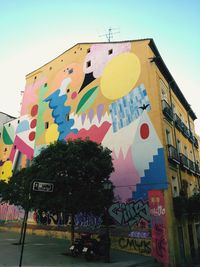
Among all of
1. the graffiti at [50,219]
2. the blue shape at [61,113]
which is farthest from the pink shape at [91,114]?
the graffiti at [50,219]

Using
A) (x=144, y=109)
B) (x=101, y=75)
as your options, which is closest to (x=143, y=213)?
(x=144, y=109)

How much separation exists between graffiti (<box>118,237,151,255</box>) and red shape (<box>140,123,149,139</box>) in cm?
709

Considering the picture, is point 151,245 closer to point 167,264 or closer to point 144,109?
point 167,264

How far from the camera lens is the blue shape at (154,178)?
17.0 meters

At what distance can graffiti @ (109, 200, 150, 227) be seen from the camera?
16.9 m

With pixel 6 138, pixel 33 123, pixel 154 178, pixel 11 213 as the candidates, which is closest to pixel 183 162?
pixel 154 178

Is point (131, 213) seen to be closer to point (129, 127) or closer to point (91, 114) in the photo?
point (129, 127)

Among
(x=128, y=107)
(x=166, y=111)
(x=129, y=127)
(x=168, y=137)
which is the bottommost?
(x=168, y=137)

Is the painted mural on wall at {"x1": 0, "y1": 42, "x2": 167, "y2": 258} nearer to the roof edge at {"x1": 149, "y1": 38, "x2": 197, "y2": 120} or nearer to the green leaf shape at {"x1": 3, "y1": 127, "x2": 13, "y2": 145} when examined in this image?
the green leaf shape at {"x1": 3, "y1": 127, "x2": 13, "y2": 145}

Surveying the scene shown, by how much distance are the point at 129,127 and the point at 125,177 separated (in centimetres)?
386

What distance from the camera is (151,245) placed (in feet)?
52.5

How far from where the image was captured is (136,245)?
1661 cm

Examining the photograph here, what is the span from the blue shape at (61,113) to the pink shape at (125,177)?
5870mm

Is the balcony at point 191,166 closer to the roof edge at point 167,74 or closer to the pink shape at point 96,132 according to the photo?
the roof edge at point 167,74
